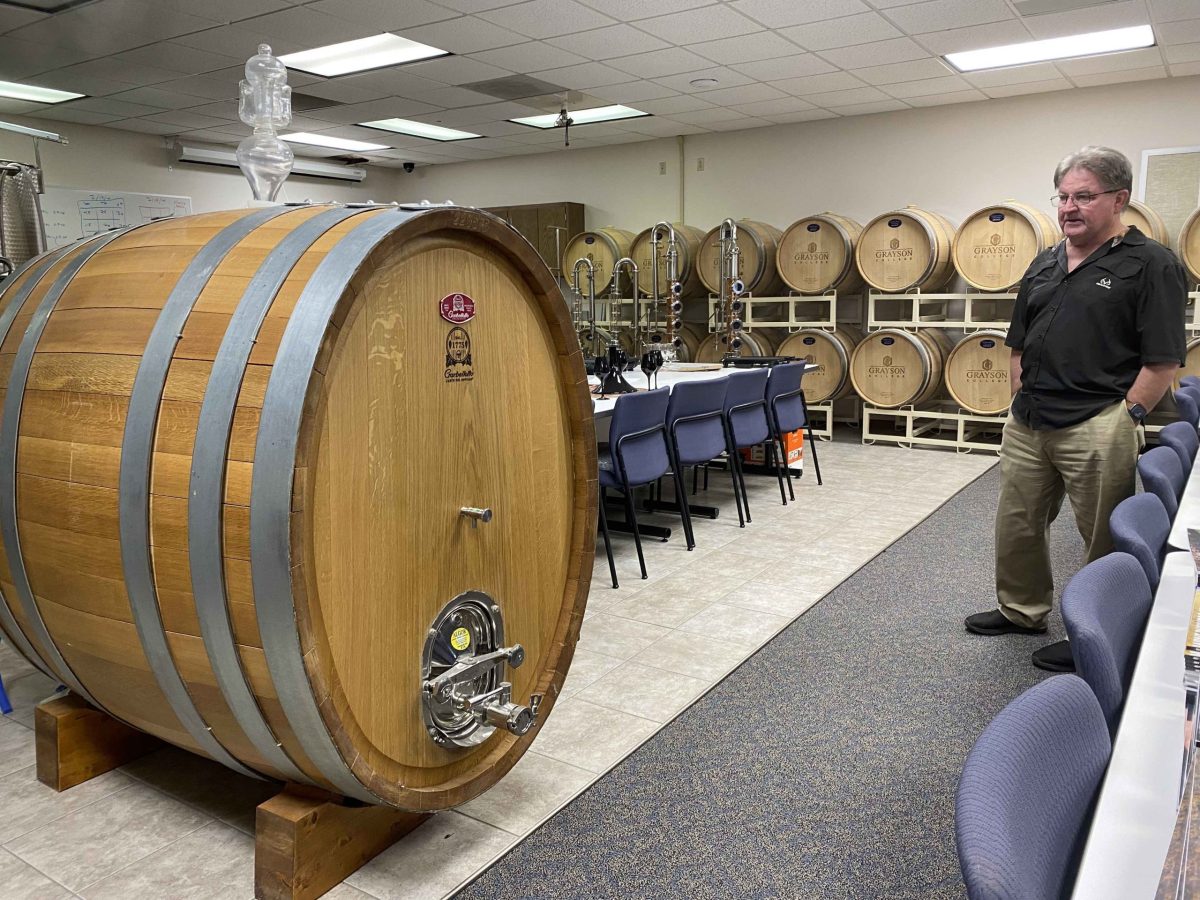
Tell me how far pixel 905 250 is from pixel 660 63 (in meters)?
2.46

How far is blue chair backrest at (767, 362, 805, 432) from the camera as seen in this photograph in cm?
525

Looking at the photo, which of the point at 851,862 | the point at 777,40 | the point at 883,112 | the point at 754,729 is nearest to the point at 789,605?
the point at 754,729

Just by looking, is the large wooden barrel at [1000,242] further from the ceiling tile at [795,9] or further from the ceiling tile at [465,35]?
the ceiling tile at [465,35]

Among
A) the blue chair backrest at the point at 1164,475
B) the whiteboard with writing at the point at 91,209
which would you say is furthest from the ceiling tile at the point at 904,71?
the whiteboard with writing at the point at 91,209

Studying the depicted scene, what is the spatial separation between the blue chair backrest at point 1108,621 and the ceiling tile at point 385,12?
4622mm

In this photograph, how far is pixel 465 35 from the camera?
5.48 meters

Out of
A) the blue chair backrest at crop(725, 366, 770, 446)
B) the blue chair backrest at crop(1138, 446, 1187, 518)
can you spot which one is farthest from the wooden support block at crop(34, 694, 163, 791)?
the blue chair backrest at crop(725, 366, 770, 446)

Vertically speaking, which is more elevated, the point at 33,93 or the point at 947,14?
the point at 33,93

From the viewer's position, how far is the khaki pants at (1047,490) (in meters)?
2.75

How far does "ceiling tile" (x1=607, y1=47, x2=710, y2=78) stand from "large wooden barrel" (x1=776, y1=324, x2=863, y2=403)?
2426mm

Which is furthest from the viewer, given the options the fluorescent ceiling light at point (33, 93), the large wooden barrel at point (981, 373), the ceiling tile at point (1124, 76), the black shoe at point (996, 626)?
the fluorescent ceiling light at point (33, 93)

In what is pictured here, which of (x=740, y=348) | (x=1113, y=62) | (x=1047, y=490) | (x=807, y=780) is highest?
(x=1113, y=62)

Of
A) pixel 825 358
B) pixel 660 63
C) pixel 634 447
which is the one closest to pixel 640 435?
pixel 634 447

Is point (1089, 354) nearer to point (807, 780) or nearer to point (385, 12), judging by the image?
point (807, 780)
